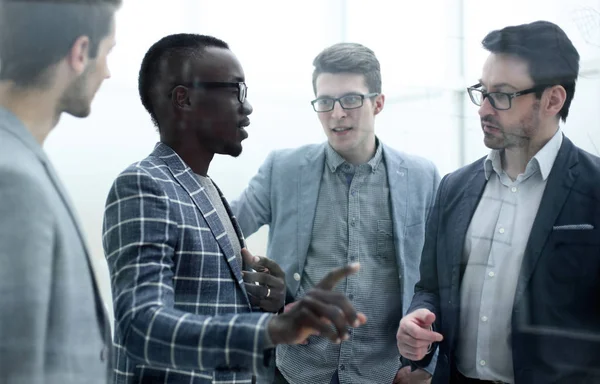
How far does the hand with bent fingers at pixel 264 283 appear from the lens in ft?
2.90

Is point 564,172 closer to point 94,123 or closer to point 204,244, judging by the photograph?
point 204,244

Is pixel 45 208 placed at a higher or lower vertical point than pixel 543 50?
lower

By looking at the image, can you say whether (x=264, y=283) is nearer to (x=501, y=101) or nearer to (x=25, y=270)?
(x=25, y=270)

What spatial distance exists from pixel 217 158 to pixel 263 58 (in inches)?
8.8

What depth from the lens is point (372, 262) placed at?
1061mm

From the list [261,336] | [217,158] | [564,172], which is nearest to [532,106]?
[564,172]

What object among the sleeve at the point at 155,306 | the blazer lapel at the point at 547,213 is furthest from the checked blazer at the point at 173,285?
the blazer lapel at the point at 547,213

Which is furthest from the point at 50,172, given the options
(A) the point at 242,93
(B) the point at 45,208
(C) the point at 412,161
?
(C) the point at 412,161

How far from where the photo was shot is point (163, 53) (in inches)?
35.7

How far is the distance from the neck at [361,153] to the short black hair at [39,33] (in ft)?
1.52

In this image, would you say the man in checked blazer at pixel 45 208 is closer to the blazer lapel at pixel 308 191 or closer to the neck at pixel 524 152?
the blazer lapel at pixel 308 191

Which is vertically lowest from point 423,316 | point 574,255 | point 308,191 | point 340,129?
point 423,316

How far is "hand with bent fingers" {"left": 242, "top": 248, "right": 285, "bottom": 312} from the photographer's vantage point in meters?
0.88

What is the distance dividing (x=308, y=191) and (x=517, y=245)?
0.37 metres
